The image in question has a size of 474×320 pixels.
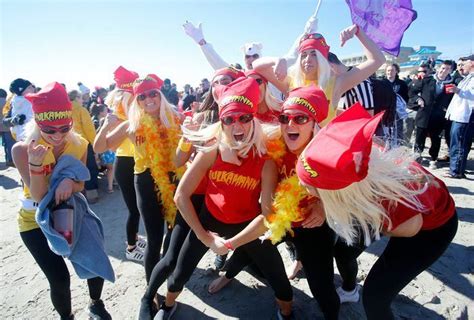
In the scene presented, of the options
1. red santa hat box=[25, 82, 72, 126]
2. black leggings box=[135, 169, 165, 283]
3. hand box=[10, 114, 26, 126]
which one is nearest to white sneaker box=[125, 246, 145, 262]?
black leggings box=[135, 169, 165, 283]

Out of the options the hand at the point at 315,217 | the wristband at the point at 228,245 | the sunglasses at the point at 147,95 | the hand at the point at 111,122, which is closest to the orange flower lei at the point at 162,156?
the sunglasses at the point at 147,95

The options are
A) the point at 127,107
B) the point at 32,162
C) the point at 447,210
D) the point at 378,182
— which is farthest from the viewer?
the point at 127,107

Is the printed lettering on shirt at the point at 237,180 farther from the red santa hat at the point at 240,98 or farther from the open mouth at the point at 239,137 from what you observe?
the red santa hat at the point at 240,98

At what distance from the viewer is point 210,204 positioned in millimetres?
2141

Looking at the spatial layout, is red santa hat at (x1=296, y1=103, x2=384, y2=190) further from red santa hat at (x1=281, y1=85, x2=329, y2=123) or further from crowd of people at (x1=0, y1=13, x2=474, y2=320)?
red santa hat at (x1=281, y1=85, x2=329, y2=123)

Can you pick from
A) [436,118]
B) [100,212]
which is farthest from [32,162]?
[436,118]

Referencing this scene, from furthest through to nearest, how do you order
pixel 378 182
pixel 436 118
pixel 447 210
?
pixel 436 118 → pixel 447 210 → pixel 378 182

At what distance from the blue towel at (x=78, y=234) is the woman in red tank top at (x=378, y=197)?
5.10 ft

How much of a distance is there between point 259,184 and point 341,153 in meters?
0.85

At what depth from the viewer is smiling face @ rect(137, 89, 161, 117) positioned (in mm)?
2641

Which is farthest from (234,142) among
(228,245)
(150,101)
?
(150,101)

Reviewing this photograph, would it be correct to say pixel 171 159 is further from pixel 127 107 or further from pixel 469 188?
pixel 469 188

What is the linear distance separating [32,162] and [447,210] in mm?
2556

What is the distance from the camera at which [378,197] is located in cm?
151
